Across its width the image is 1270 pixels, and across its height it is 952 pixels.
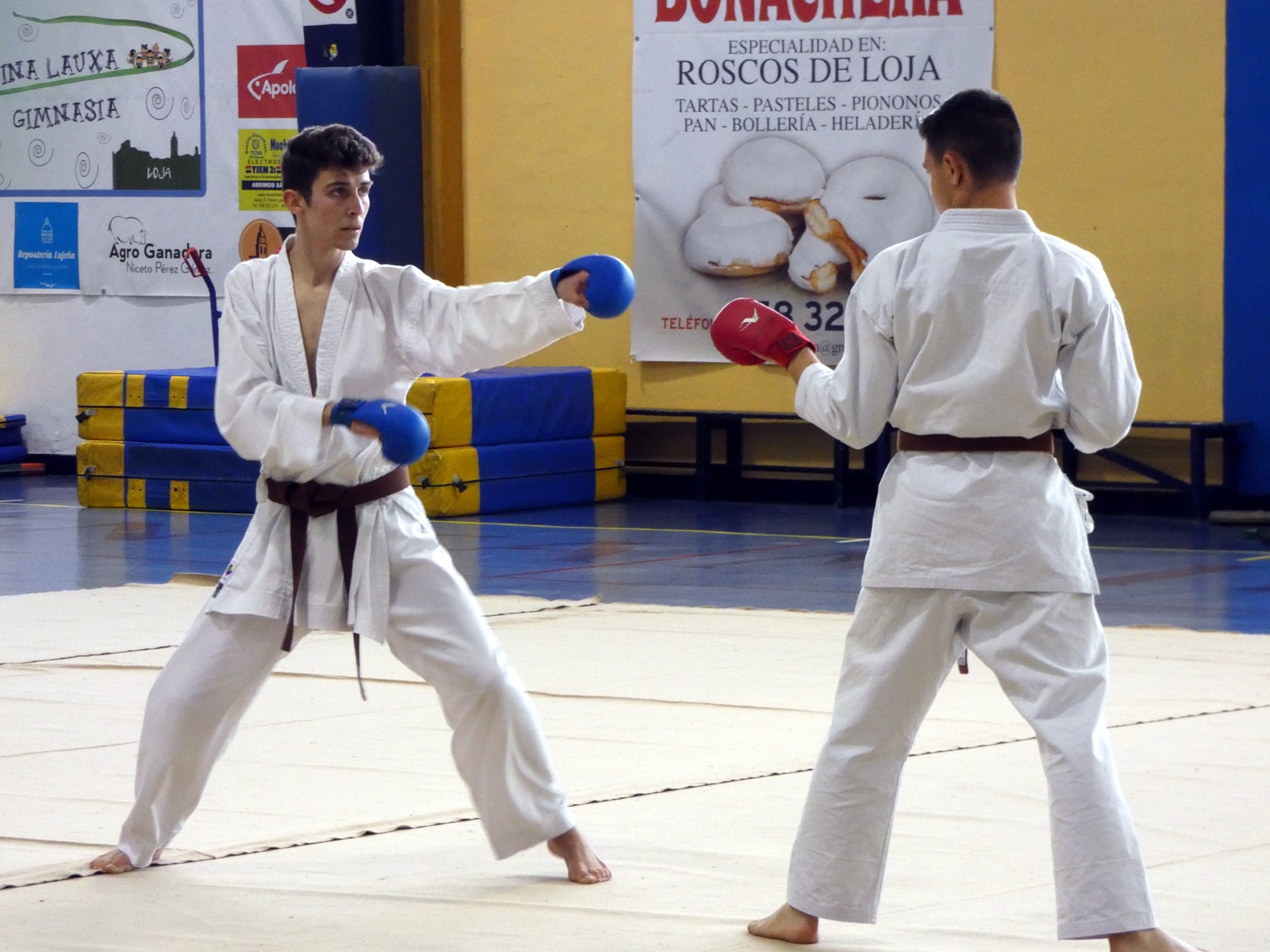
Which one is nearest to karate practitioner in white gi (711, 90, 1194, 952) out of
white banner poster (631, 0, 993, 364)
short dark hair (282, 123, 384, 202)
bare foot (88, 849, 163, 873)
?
short dark hair (282, 123, 384, 202)

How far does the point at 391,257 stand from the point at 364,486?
754 cm

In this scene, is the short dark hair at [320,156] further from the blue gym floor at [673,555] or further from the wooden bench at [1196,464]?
the wooden bench at [1196,464]

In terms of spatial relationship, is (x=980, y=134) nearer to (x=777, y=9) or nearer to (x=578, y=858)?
(x=578, y=858)

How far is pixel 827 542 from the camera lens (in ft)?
27.7

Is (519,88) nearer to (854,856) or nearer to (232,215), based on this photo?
(232,215)

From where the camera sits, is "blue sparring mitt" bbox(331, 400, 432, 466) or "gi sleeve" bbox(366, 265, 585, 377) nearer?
"blue sparring mitt" bbox(331, 400, 432, 466)

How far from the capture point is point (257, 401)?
319 cm

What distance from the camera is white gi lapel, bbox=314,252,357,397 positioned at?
A: 3.25 m

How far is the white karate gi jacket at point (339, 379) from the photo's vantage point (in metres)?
3.18

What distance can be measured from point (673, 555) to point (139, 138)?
5.45 metres

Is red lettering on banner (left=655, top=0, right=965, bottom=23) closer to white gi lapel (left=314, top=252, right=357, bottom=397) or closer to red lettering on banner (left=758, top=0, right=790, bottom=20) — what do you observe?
red lettering on banner (left=758, top=0, right=790, bottom=20)

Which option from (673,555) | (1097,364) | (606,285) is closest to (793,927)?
(1097,364)

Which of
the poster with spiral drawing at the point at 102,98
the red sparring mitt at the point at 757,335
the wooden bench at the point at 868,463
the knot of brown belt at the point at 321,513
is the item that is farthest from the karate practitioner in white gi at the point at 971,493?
the poster with spiral drawing at the point at 102,98

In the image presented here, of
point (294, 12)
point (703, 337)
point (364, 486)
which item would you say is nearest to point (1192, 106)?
point (703, 337)
